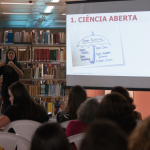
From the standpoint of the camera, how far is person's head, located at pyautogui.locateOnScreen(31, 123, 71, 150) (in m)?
0.79

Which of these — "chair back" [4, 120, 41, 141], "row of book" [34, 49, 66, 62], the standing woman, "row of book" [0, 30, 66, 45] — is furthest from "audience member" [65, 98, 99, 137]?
"row of book" [0, 30, 66, 45]

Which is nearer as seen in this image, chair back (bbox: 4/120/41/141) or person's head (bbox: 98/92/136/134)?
person's head (bbox: 98/92/136/134)

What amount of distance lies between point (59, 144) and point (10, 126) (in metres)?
1.12

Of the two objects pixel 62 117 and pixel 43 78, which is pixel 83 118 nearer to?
pixel 62 117

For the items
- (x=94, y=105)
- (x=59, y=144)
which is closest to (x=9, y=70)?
(x=94, y=105)

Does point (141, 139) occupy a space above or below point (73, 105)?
above

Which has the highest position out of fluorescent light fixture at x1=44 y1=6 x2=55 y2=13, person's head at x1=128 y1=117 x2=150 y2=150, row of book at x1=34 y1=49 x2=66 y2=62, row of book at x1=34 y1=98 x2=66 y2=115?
fluorescent light fixture at x1=44 y1=6 x2=55 y2=13

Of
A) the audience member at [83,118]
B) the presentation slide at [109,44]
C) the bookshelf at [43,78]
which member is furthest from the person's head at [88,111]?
the bookshelf at [43,78]

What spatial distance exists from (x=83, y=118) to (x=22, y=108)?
0.70 metres

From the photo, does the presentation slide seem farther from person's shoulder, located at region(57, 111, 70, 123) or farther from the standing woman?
person's shoulder, located at region(57, 111, 70, 123)

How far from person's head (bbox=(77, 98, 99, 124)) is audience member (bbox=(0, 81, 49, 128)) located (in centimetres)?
58

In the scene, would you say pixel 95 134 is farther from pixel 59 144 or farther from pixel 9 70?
pixel 9 70

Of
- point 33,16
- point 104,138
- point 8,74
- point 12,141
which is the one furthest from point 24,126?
point 33,16

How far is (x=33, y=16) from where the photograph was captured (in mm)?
10141
